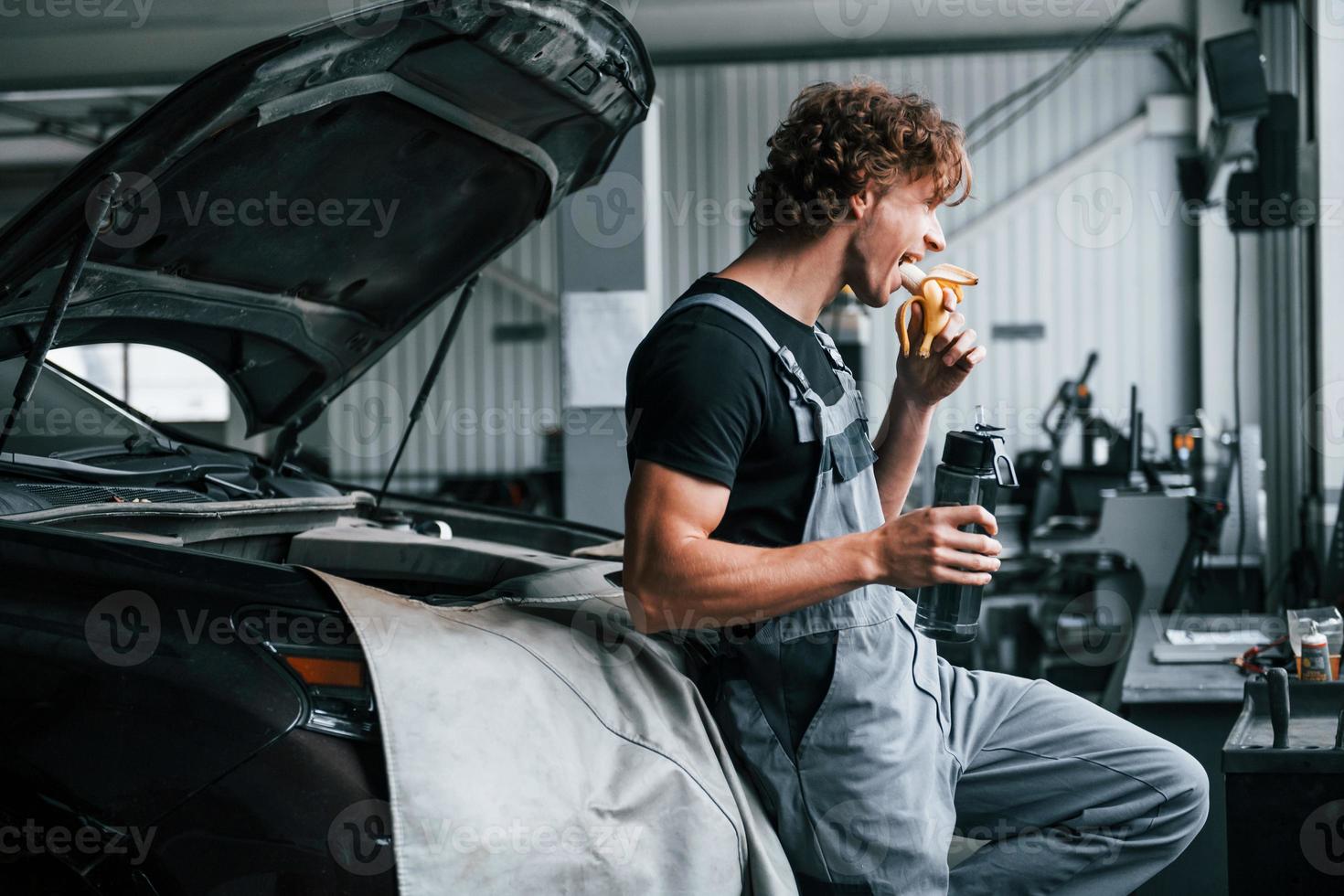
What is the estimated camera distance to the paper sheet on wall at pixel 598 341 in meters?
4.14

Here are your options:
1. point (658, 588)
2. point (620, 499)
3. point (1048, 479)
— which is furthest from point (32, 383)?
point (1048, 479)

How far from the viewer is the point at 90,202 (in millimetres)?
1481

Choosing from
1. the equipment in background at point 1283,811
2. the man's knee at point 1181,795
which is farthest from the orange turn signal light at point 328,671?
the equipment in background at point 1283,811

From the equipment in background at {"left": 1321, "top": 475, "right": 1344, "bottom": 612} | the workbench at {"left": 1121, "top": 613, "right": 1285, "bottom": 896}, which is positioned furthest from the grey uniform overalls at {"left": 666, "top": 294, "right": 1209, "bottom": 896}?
the equipment in background at {"left": 1321, "top": 475, "right": 1344, "bottom": 612}

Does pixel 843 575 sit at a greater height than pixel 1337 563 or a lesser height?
greater

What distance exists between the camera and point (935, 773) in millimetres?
1533

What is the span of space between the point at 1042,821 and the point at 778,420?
71 centimetres
